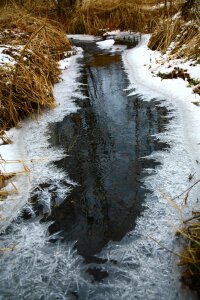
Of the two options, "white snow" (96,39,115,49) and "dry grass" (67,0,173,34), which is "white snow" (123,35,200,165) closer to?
"white snow" (96,39,115,49)

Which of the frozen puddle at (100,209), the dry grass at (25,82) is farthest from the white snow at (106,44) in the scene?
the frozen puddle at (100,209)

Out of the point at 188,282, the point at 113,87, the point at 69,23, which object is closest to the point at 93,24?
the point at 69,23

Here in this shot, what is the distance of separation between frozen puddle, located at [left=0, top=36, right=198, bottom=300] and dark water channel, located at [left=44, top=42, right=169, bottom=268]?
10 millimetres

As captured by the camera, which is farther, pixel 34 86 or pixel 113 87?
pixel 113 87

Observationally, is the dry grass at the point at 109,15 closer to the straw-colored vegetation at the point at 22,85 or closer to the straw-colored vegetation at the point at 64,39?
the straw-colored vegetation at the point at 64,39

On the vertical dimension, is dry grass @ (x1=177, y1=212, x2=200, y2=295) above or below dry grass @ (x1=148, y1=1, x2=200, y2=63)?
below

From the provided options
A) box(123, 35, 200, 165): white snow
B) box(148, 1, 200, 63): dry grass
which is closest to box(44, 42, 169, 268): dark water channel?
box(123, 35, 200, 165): white snow

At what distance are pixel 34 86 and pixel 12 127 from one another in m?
0.78

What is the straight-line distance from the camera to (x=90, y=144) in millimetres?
3803

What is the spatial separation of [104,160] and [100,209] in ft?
2.71

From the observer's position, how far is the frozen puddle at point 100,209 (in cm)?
209

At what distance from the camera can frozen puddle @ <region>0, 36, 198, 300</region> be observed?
6.85 feet

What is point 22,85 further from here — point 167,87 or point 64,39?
point 64,39

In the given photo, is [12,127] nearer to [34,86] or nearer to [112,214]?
[34,86]
